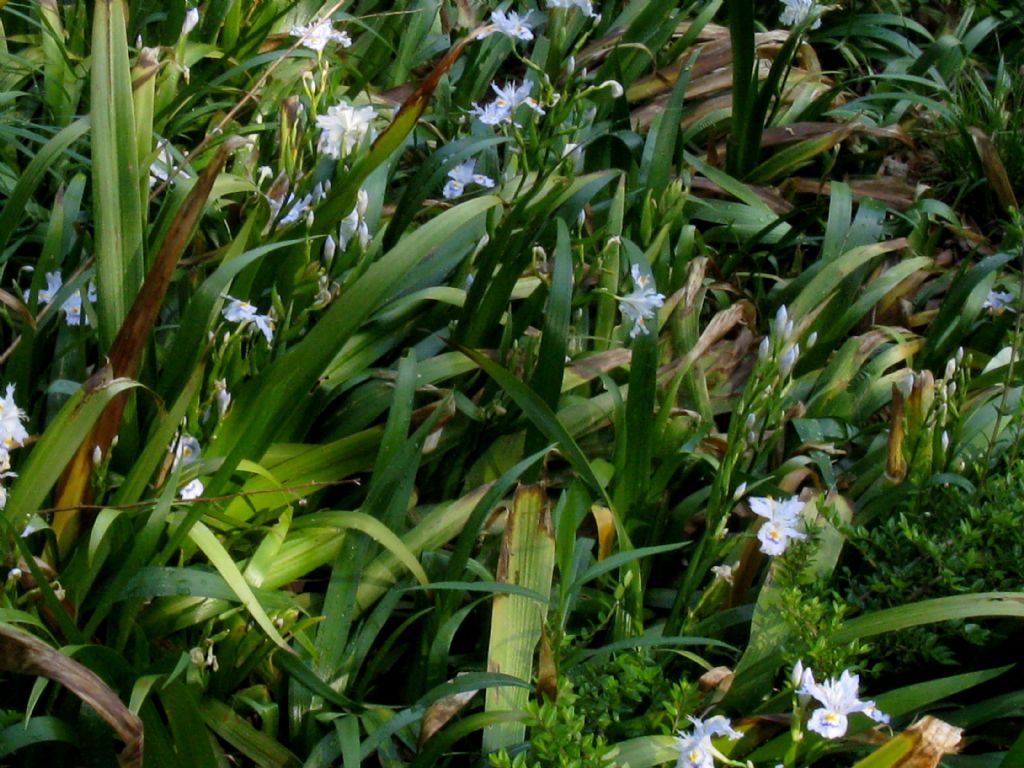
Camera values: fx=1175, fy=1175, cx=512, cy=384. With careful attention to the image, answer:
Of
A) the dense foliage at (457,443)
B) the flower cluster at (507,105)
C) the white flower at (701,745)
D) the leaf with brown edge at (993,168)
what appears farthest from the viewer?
the leaf with brown edge at (993,168)

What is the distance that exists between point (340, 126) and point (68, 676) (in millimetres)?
1021

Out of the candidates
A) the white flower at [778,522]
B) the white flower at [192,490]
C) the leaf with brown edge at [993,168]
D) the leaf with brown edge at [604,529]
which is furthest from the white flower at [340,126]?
the leaf with brown edge at [993,168]

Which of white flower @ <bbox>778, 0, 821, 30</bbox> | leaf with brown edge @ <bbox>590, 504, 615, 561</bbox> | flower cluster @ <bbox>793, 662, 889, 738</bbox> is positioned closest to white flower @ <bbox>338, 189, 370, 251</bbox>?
leaf with brown edge @ <bbox>590, 504, 615, 561</bbox>

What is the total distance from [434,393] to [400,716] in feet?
2.23

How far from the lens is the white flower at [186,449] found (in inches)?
66.1

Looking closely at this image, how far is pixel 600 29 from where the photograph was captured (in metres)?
3.29

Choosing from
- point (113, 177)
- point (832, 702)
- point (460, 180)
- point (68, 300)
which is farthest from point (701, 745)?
point (460, 180)

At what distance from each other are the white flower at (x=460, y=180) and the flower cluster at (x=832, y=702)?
1391 millimetres

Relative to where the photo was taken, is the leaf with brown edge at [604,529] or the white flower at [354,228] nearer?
the leaf with brown edge at [604,529]

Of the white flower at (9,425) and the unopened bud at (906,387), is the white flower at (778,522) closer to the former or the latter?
the unopened bud at (906,387)

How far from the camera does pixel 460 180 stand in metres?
2.56

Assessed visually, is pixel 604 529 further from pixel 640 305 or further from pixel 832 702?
pixel 832 702

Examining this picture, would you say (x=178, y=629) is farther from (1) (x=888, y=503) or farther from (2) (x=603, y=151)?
(2) (x=603, y=151)

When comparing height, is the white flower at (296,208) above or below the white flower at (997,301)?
above
